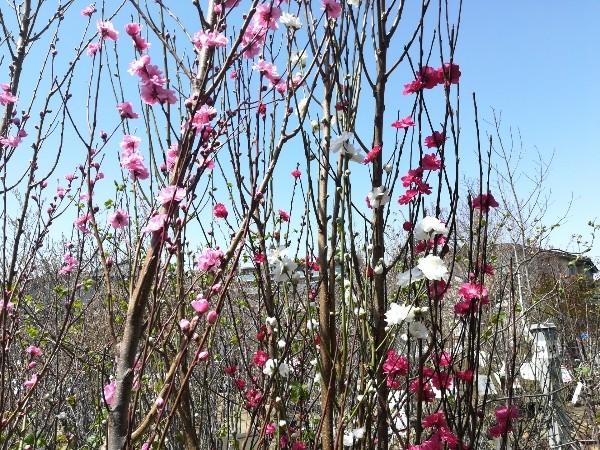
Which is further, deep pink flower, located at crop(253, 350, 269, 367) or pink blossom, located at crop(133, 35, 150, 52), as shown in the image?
deep pink flower, located at crop(253, 350, 269, 367)

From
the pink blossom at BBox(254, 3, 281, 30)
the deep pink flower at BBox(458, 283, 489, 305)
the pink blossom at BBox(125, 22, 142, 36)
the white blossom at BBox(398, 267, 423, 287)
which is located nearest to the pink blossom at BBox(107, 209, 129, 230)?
the pink blossom at BBox(125, 22, 142, 36)

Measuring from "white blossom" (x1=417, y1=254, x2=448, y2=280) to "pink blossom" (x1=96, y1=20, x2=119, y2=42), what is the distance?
150 centimetres

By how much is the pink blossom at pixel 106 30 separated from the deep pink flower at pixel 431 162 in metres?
1.33

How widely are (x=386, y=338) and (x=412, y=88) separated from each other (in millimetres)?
963

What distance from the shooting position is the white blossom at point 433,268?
170cm

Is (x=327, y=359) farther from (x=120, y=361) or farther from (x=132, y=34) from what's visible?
(x=132, y=34)

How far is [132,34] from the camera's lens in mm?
1703

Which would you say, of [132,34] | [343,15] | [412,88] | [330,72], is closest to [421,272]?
[412,88]

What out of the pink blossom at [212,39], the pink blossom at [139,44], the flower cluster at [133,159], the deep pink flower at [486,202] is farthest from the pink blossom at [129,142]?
the deep pink flower at [486,202]

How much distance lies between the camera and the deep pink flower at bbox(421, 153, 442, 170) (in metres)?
1.86

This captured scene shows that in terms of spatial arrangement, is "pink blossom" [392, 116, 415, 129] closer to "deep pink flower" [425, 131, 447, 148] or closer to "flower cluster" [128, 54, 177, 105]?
"deep pink flower" [425, 131, 447, 148]

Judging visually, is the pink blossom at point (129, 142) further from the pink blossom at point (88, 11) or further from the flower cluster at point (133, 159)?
the pink blossom at point (88, 11)

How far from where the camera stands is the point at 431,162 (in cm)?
186

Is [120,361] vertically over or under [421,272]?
under
